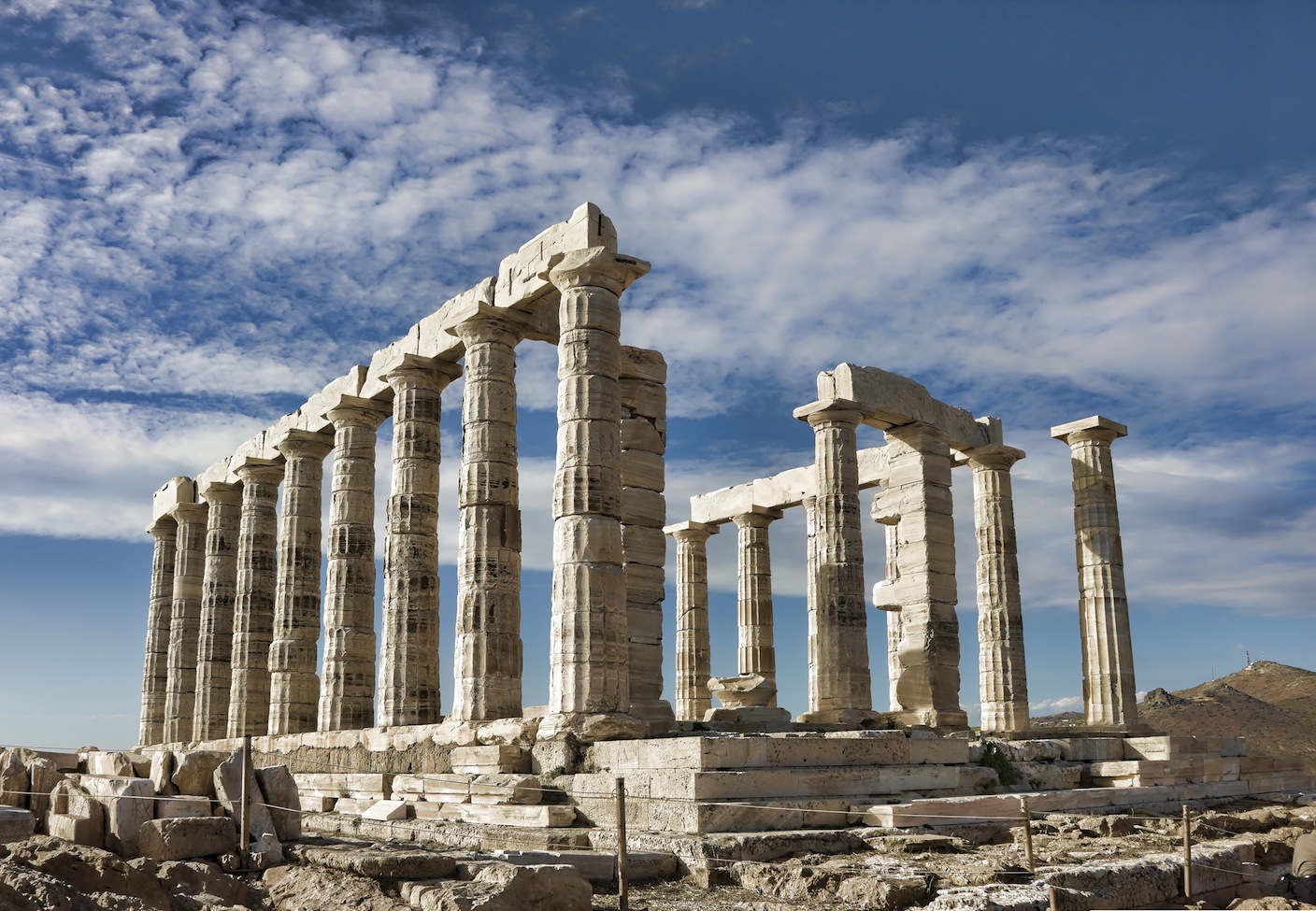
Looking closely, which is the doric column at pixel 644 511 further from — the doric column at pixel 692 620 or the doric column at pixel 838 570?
the doric column at pixel 692 620

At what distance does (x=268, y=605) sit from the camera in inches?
1246

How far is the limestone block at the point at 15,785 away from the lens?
1468 centimetres

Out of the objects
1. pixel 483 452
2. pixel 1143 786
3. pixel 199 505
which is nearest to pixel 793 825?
pixel 1143 786

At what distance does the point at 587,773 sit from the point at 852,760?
11.8ft

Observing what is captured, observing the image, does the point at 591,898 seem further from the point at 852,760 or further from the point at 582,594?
the point at 582,594

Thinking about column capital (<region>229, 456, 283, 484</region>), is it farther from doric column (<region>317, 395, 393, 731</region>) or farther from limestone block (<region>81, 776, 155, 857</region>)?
limestone block (<region>81, 776, 155, 857</region>)

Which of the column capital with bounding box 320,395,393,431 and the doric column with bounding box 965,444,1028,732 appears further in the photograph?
the doric column with bounding box 965,444,1028,732

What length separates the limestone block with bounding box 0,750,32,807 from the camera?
14.7 meters

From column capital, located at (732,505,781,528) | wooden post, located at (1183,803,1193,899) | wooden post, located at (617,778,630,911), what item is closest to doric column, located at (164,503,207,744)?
column capital, located at (732,505,781,528)

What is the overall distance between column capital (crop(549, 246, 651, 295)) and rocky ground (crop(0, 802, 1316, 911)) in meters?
9.86

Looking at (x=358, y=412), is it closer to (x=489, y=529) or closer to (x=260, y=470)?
(x=260, y=470)

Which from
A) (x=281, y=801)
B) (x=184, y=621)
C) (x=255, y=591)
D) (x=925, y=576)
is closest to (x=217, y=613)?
(x=255, y=591)

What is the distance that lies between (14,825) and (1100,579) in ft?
77.8

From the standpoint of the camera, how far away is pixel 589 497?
19.4m
